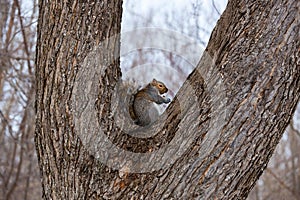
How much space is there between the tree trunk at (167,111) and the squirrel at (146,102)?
0.07 meters

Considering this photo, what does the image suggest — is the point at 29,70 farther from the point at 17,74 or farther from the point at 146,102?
the point at 146,102

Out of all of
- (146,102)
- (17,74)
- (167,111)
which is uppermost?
(17,74)

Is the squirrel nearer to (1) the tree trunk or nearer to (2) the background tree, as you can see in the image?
(1) the tree trunk

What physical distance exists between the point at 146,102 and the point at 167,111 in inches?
11.5

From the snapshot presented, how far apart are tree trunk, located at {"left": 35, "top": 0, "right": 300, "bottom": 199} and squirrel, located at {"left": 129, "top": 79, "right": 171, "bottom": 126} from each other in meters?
0.07

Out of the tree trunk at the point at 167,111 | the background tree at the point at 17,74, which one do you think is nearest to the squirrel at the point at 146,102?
the tree trunk at the point at 167,111

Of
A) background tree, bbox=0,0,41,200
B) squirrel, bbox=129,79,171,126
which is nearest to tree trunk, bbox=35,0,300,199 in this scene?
squirrel, bbox=129,79,171,126

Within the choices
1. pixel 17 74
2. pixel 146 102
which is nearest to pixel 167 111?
pixel 146 102

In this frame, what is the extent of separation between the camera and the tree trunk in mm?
1606

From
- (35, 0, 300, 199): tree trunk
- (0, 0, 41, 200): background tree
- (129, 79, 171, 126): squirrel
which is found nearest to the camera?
(35, 0, 300, 199): tree trunk

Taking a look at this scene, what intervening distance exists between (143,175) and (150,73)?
1.45m

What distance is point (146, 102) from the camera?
82.6 inches

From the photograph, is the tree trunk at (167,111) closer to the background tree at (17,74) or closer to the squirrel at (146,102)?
the squirrel at (146,102)

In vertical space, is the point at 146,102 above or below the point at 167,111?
above
